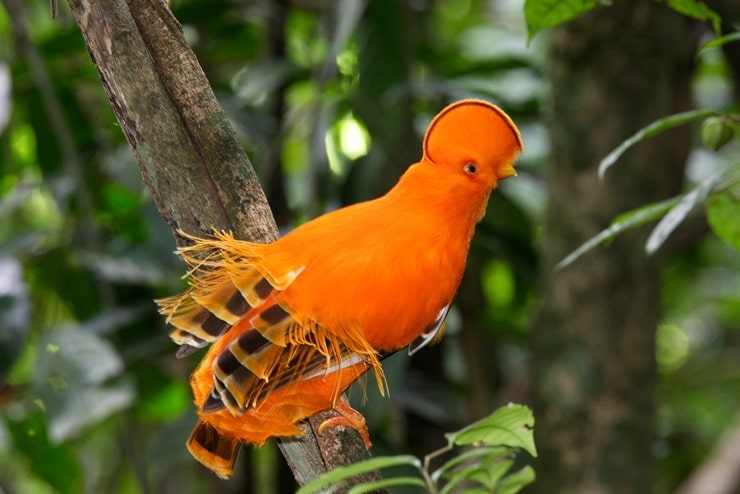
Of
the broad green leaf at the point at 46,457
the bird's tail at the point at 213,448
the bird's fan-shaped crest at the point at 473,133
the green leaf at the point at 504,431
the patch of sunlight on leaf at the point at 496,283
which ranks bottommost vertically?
the patch of sunlight on leaf at the point at 496,283

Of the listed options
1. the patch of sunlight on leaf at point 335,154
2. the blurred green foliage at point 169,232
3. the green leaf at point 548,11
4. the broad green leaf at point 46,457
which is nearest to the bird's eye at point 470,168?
the green leaf at point 548,11

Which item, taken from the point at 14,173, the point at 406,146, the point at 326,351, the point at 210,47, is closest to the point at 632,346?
the point at 406,146

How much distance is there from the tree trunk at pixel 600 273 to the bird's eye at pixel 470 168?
1090mm

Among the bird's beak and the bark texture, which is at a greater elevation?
the bark texture

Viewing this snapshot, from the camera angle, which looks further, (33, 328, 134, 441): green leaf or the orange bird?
(33, 328, 134, 441): green leaf

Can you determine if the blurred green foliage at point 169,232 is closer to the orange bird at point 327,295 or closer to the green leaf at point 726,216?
the orange bird at point 327,295

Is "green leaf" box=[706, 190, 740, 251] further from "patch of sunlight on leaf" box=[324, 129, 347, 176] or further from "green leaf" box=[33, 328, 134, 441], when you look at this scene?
"patch of sunlight on leaf" box=[324, 129, 347, 176]

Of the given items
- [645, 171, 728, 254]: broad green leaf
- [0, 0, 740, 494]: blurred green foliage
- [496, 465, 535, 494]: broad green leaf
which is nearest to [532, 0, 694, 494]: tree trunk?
[0, 0, 740, 494]: blurred green foliage

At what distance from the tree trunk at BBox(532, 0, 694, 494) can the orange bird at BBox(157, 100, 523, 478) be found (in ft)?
3.59

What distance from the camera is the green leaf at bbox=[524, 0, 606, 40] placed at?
1354mm

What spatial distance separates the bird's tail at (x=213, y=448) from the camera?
135 centimetres

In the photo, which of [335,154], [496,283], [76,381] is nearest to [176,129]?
[76,381]

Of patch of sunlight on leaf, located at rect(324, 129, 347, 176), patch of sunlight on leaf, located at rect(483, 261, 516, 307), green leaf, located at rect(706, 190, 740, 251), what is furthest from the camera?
patch of sunlight on leaf, located at rect(483, 261, 516, 307)

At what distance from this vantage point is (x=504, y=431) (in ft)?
3.35
